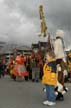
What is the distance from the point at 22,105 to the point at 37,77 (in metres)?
10.2

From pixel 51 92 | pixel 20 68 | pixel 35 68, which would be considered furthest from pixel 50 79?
pixel 20 68

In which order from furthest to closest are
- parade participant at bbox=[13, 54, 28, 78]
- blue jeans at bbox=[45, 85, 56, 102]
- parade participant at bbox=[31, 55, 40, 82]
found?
parade participant at bbox=[13, 54, 28, 78]
parade participant at bbox=[31, 55, 40, 82]
blue jeans at bbox=[45, 85, 56, 102]

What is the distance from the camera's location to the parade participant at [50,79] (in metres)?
11.2

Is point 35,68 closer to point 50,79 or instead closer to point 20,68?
point 20,68

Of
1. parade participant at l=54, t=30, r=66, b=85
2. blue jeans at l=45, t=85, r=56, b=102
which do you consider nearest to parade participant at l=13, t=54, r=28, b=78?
parade participant at l=54, t=30, r=66, b=85

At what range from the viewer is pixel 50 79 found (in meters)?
11.1

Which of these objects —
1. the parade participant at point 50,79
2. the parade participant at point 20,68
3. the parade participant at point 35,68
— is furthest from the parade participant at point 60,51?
the parade participant at point 20,68

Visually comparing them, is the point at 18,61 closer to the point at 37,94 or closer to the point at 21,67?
the point at 21,67

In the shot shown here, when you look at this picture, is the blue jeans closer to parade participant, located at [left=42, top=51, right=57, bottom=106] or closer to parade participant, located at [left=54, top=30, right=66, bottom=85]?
parade participant, located at [left=42, top=51, right=57, bottom=106]

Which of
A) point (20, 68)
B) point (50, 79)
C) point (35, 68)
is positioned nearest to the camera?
point (50, 79)

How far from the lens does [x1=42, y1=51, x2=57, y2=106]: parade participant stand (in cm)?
1117

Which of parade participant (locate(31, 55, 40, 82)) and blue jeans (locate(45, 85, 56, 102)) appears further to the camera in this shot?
parade participant (locate(31, 55, 40, 82))

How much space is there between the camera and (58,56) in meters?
11.8

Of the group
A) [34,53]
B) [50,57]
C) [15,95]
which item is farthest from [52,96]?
[34,53]
